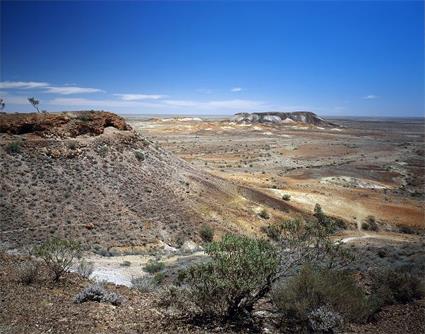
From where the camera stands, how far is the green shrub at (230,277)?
29.8 feet

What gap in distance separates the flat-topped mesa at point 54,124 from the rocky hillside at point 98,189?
7 centimetres

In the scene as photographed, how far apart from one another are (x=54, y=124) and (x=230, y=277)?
23442 millimetres

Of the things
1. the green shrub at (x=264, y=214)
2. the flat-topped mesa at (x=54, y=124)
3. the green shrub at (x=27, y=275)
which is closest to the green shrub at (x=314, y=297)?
the green shrub at (x=27, y=275)

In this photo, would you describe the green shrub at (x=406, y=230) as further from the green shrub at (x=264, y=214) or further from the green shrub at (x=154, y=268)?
the green shrub at (x=154, y=268)

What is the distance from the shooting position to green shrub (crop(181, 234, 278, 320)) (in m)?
9.07

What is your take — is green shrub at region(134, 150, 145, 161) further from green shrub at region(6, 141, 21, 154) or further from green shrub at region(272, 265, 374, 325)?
green shrub at region(272, 265, 374, 325)

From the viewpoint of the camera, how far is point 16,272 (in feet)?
37.7

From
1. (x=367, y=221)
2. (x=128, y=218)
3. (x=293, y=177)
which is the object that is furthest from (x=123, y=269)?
(x=293, y=177)

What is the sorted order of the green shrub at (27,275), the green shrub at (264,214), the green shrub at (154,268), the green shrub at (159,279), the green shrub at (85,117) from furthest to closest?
1. the green shrub at (264,214)
2. the green shrub at (85,117)
3. the green shrub at (154,268)
4. the green shrub at (159,279)
5. the green shrub at (27,275)

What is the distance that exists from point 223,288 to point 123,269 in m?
8.80

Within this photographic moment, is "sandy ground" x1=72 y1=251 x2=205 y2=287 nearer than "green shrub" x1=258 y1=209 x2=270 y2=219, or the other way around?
"sandy ground" x1=72 y1=251 x2=205 y2=287

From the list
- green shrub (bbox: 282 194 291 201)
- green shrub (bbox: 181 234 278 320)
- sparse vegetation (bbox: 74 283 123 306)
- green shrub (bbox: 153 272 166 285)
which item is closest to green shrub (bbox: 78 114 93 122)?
green shrub (bbox: 282 194 291 201)

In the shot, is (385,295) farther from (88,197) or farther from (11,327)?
(88,197)

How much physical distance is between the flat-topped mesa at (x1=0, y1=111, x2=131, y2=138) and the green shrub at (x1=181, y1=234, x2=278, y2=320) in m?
22.1
